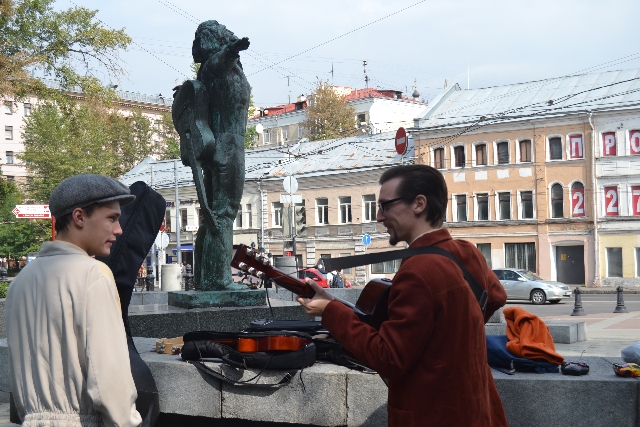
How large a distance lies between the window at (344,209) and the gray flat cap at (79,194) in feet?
151

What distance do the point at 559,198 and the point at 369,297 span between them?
40.9m

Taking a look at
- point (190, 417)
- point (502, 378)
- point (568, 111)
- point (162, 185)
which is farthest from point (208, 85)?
point (162, 185)

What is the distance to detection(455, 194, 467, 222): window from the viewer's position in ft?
151

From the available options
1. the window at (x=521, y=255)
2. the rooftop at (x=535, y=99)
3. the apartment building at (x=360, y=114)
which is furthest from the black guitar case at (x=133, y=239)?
the apartment building at (x=360, y=114)

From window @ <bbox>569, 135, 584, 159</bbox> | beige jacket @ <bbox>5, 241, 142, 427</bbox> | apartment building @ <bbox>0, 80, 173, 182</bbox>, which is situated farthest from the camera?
apartment building @ <bbox>0, 80, 173, 182</bbox>

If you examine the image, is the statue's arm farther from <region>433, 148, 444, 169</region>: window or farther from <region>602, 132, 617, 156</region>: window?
<region>433, 148, 444, 169</region>: window

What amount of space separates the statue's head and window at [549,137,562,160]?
36339mm

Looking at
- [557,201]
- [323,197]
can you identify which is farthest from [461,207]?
[323,197]

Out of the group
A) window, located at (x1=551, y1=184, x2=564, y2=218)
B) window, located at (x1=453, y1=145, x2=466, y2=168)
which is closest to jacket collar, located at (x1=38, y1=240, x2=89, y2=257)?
window, located at (x1=551, y1=184, x2=564, y2=218)

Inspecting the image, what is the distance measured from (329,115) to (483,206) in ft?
67.4

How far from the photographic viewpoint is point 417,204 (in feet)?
10.1

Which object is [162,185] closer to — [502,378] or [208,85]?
[208,85]

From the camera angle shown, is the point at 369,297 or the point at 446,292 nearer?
the point at 446,292

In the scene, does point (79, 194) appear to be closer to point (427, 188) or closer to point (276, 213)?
point (427, 188)
